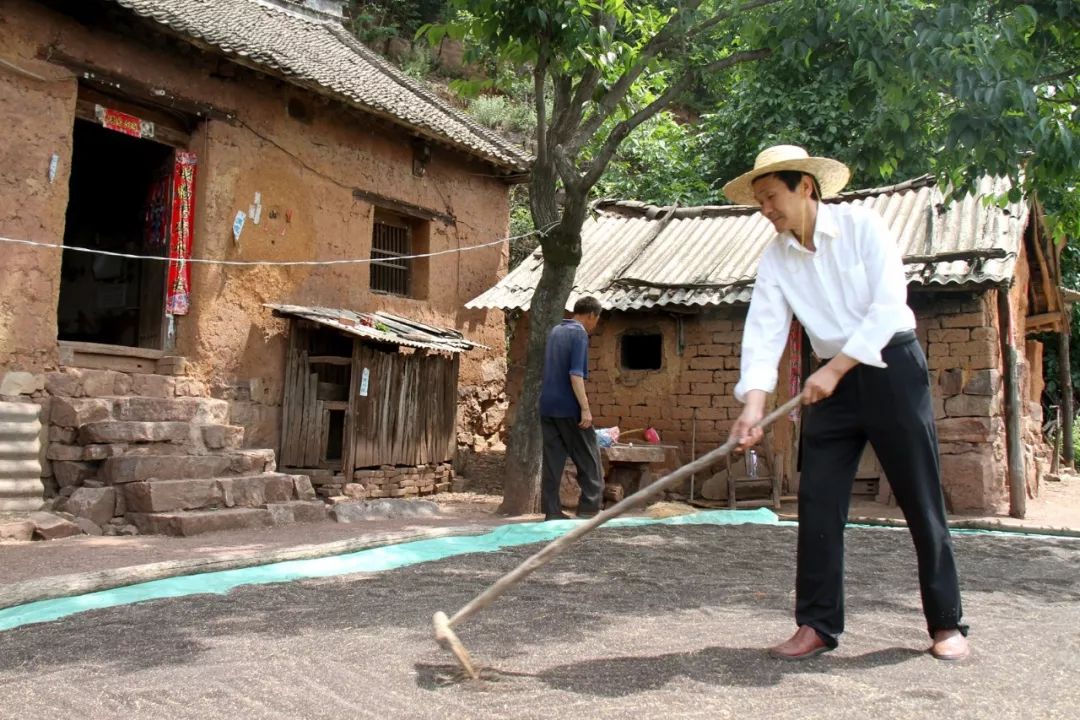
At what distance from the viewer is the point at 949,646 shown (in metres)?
2.80

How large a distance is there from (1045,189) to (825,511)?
5.24 m

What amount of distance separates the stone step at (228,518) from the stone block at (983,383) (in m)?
6.46

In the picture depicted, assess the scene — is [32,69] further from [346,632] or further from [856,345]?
[856,345]

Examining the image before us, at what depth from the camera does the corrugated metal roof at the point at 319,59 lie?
838cm

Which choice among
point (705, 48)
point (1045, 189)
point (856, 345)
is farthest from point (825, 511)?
point (705, 48)

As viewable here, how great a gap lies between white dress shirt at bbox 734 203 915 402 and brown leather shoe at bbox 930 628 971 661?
867 millimetres

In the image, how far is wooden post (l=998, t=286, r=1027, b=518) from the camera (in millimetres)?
9383

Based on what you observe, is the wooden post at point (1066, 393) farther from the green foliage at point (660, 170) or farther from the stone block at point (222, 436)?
the stone block at point (222, 436)

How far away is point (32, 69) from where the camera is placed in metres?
7.62

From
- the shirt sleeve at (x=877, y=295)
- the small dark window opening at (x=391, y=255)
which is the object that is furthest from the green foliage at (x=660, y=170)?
the shirt sleeve at (x=877, y=295)

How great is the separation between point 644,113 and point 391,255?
14.9 ft

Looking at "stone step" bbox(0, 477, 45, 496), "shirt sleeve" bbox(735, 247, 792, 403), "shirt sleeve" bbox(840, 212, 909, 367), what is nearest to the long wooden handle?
"shirt sleeve" bbox(735, 247, 792, 403)

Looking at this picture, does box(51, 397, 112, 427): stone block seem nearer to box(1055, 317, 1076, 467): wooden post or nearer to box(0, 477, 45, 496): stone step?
box(0, 477, 45, 496): stone step

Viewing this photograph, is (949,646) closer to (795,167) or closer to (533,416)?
(795,167)
